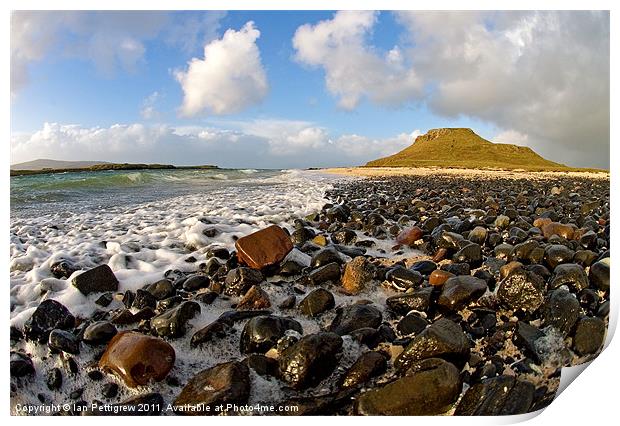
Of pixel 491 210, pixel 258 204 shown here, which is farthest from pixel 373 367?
pixel 258 204

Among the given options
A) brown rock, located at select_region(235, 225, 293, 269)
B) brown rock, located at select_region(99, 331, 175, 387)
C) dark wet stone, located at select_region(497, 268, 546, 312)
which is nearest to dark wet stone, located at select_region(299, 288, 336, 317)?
brown rock, located at select_region(235, 225, 293, 269)

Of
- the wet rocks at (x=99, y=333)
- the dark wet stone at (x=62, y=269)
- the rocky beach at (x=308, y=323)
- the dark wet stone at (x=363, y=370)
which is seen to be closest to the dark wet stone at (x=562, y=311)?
the rocky beach at (x=308, y=323)

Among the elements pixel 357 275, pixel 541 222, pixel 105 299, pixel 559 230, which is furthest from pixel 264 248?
pixel 541 222

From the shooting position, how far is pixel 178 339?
2365 millimetres

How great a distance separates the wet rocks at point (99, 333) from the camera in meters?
2.30

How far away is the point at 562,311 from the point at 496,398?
0.80 m

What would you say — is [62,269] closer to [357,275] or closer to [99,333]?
[99,333]

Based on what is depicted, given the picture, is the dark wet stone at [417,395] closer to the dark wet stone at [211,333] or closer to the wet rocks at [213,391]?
the wet rocks at [213,391]

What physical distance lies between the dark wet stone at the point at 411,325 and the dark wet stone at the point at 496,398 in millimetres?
513

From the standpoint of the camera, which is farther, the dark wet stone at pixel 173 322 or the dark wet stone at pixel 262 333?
the dark wet stone at pixel 173 322

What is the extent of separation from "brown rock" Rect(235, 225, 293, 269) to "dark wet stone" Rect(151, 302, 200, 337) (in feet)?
2.85

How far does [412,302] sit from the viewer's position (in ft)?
8.66

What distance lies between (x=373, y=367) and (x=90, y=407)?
4.93 feet
